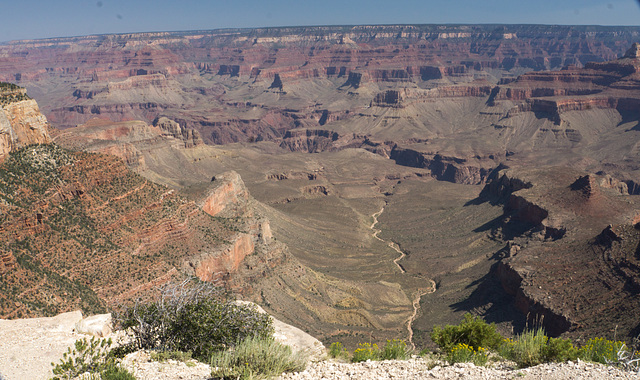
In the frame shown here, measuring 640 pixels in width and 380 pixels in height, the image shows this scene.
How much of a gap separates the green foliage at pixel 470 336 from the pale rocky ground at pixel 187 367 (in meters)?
4.39

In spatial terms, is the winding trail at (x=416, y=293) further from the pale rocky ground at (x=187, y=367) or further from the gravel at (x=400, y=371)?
the pale rocky ground at (x=187, y=367)

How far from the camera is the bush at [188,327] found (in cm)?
2544

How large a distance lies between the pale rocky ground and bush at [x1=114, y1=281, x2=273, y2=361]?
1.50 m

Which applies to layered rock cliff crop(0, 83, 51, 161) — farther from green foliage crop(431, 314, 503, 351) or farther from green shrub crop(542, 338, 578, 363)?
green shrub crop(542, 338, 578, 363)

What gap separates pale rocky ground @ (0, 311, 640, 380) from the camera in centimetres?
2061

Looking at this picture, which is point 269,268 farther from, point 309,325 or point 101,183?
point 101,183

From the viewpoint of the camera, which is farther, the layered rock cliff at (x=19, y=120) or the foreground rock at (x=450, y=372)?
the layered rock cliff at (x=19, y=120)

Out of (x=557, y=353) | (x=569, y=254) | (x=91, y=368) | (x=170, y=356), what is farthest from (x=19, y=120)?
(x=569, y=254)

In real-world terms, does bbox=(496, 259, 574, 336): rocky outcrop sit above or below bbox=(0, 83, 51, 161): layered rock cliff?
below

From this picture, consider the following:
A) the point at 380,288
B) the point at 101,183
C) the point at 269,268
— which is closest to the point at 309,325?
the point at 269,268

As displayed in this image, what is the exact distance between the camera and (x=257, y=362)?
21328 mm

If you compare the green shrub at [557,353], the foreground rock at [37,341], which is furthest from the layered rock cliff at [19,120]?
the green shrub at [557,353]

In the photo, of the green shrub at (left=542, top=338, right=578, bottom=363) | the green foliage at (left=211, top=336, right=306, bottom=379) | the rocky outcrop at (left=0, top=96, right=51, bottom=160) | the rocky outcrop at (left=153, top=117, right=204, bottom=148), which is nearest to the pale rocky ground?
the green foliage at (left=211, top=336, right=306, bottom=379)

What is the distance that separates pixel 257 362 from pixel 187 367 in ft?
11.8
